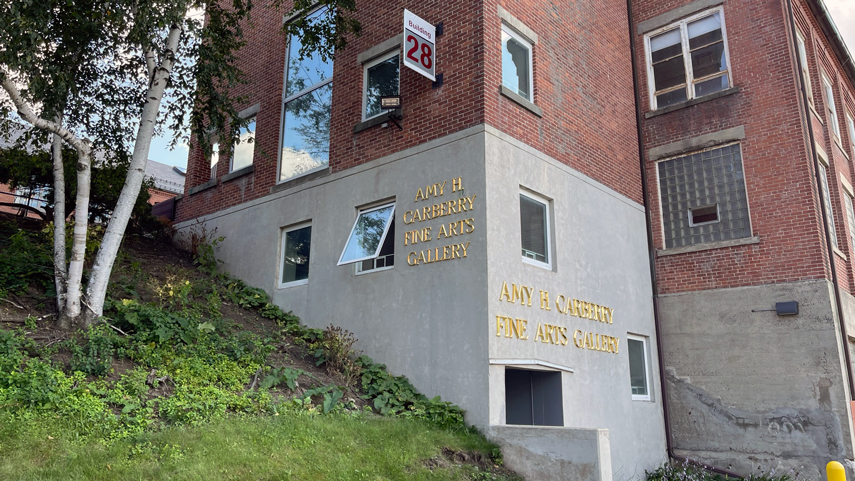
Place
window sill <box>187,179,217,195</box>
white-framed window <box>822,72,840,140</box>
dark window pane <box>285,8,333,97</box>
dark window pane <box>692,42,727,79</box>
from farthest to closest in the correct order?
white-framed window <box>822,72,840,140</box> → window sill <box>187,179,217,195</box> → dark window pane <box>692,42,727,79</box> → dark window pane <box>285,8,333,97</box>

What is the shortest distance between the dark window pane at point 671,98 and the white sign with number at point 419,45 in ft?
20.3

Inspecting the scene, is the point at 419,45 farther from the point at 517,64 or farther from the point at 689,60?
the point at 689,60

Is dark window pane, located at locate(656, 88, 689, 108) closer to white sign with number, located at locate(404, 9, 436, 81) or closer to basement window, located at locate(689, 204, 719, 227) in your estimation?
basement window, located at locate(689, 204, 719, 227)

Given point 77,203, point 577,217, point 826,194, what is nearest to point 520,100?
point 577,217

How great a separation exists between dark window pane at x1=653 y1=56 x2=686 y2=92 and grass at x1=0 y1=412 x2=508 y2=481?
9.98 metres

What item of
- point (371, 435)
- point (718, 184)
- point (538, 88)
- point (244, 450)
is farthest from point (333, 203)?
point (718, 184)

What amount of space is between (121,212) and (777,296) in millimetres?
11170

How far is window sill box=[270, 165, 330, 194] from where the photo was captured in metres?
12.5

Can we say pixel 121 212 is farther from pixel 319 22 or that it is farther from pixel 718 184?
pixel 718 184

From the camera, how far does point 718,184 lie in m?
13.3

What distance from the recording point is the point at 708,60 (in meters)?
14.2

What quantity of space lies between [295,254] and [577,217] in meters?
5.39

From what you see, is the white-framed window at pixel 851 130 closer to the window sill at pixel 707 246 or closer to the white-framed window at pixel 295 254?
the window sill at pixel 707 246

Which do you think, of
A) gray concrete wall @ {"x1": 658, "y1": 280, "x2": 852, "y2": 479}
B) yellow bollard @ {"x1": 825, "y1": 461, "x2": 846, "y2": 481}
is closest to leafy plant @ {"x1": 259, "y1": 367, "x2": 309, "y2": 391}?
yellow bollard @ {"x1": 825, "y1": 461, "x2": 846, "y2": 481}
